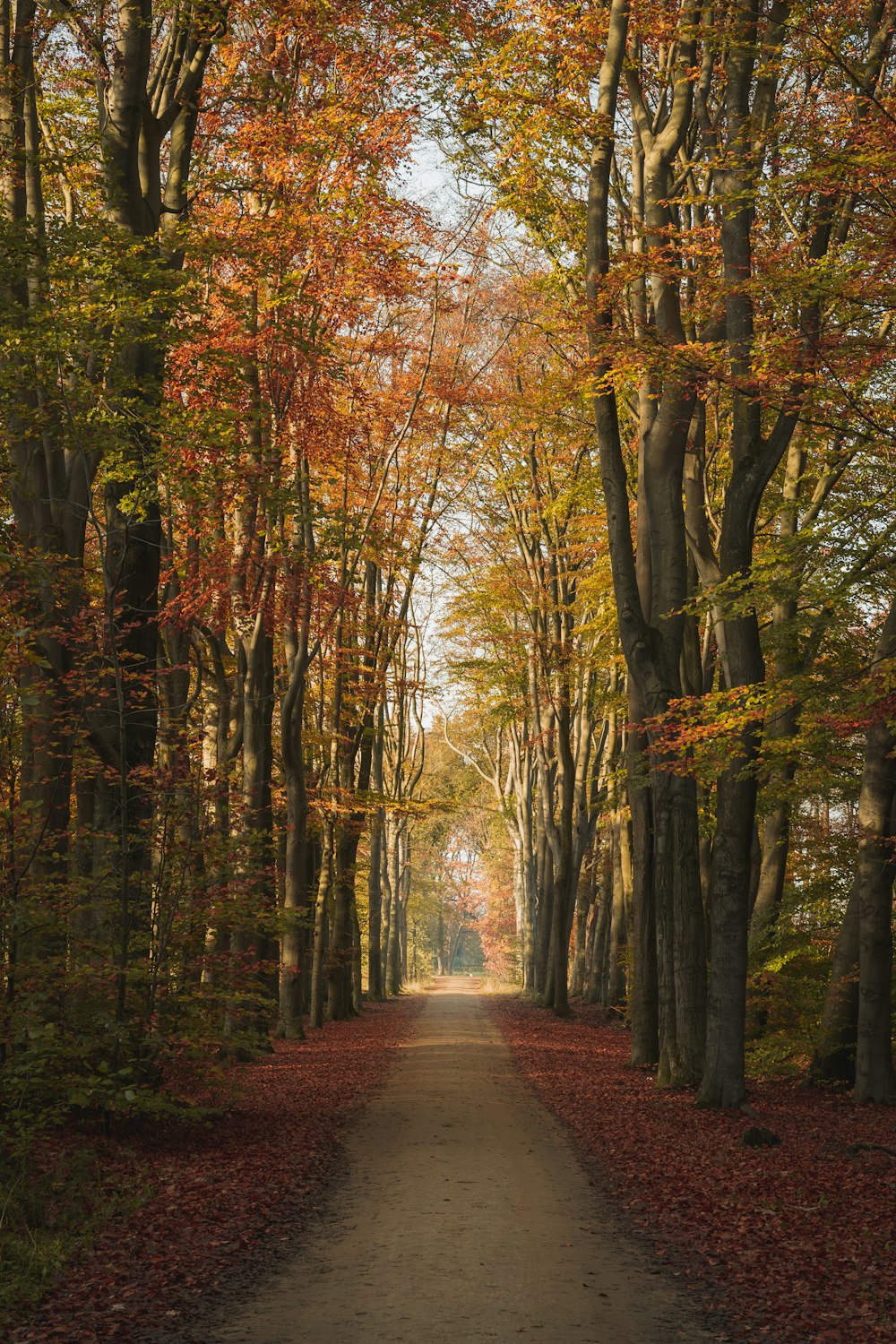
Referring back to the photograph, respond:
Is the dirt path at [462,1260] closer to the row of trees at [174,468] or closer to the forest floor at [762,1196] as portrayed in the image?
the forest floor at [762,1196]

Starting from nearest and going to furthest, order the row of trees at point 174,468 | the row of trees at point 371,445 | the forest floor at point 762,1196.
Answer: the forest floor at point 762,1196 → the row of trees at point 174,468 → the row of trees at point 371,445

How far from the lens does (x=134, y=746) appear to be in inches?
458

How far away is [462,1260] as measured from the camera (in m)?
6.87

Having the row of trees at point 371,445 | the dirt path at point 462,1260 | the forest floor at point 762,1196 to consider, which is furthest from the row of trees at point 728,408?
the dirt path at point 462,1260

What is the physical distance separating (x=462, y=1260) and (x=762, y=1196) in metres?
2.85

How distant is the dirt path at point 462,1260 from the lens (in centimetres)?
567

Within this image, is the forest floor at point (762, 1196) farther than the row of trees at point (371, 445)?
No

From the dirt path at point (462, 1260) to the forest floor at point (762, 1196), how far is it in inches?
13.9

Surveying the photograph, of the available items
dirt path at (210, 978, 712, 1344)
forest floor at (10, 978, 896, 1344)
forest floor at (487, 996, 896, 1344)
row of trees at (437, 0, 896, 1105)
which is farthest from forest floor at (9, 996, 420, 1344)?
row of trees at (437, 0, 896, 1105)

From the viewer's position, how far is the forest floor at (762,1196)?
6.16 m

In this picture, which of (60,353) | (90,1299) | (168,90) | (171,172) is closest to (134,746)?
(60,353)

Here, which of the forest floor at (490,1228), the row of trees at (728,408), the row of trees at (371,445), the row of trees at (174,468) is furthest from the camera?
the row of trees at (728,408)

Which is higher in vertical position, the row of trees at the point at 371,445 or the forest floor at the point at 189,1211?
the row of trees at the point at 371,445

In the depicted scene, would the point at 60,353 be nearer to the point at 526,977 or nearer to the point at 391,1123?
the point at 391,1123
